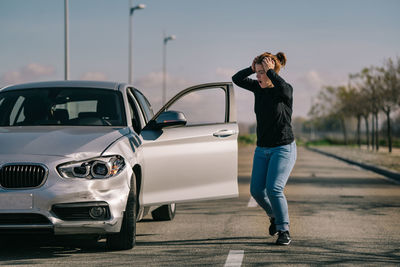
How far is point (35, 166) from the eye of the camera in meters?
5.32

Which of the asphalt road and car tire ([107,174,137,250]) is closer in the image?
the asphalt road

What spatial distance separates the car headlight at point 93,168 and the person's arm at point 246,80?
1.72 meters

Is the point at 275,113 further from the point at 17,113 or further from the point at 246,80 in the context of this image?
the point at 17,113

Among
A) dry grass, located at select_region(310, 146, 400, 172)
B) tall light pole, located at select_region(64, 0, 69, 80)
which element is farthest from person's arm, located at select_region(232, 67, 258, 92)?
tall light pole, located at select_region(64, 0, 69, 80)

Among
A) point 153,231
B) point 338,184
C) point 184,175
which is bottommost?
point 338,184

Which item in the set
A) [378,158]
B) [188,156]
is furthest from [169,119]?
[378,158]

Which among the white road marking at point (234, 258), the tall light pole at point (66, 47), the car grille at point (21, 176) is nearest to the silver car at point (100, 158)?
the car grille at point (21, 176)

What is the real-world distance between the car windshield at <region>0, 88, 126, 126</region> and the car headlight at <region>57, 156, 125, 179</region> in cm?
101

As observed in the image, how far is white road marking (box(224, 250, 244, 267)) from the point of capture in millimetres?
5402

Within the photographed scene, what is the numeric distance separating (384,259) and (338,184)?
9.03m

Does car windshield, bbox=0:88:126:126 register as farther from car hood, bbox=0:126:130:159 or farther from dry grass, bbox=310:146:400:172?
dry grass, bbox=310:146:400:172

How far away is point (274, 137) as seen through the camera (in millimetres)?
6234

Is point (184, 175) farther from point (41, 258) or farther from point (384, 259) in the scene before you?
point (384, 259)

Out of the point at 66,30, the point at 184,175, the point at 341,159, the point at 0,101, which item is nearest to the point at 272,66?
the point at 184,175
